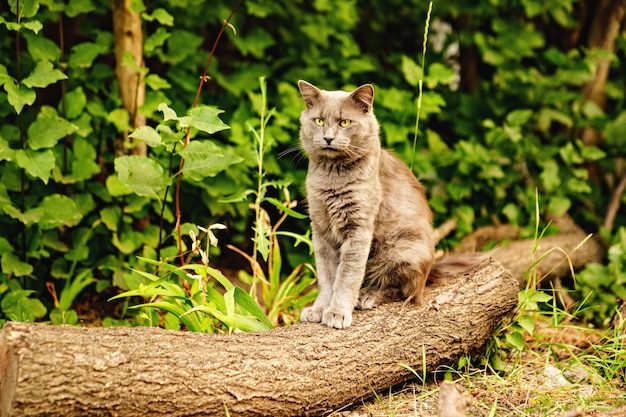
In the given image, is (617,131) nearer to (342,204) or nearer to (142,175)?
(342,204)

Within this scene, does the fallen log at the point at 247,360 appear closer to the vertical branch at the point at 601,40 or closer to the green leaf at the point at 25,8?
the green leaf at the point at 25,8

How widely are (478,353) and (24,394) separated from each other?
1.87 meters

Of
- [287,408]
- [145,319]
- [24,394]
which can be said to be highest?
[24,394]

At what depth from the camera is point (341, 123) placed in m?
2.76

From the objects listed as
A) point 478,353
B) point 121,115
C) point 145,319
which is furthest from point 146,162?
point 478,353

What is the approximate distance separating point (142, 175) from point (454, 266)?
4.94 ft

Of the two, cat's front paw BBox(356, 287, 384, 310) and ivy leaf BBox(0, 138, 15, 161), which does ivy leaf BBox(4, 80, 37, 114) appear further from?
cat's front paw BBox(356, 287, 384, 310)

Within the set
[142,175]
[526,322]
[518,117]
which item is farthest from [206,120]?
[518,117]

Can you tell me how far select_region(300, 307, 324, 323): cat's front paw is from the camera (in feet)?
8.61

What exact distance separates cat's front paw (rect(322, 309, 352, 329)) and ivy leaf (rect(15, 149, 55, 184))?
137 cm

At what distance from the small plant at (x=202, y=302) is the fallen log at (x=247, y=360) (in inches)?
7.8

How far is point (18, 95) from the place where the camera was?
268 cm

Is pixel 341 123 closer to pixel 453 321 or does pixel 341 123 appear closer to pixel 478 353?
pixel 453 321

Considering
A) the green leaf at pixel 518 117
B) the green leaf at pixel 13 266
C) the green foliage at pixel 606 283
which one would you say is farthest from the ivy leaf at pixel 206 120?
the green leaf at pixel 518 117
